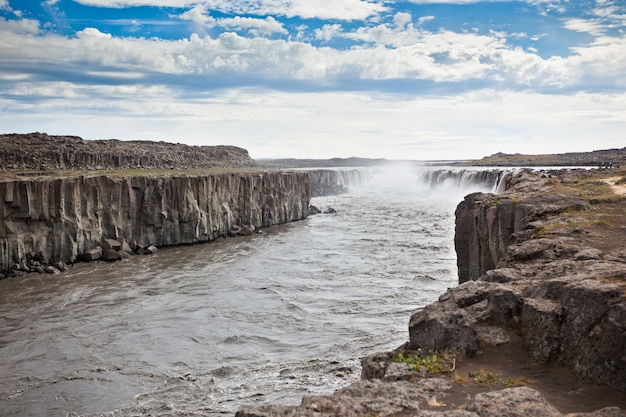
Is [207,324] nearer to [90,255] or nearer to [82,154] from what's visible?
[90,255]

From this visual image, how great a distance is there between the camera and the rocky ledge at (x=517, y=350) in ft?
28.0

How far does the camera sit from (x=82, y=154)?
73750 millimetres

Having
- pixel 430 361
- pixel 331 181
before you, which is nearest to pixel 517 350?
pixel 430 361

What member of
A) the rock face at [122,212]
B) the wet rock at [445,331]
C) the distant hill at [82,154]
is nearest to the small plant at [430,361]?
the wet rock at [445,331]

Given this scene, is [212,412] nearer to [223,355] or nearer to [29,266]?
[223,355]

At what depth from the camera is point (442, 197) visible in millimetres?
108375

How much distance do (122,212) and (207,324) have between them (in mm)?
24790

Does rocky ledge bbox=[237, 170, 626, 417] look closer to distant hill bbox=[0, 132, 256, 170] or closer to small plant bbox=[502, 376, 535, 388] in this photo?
small plant bbox=[502, 376, 535, 388]

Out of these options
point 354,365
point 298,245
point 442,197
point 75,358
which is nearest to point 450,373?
point 354,365

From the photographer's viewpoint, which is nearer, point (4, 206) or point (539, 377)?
point (539, 377)

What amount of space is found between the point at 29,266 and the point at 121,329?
17.3 meters

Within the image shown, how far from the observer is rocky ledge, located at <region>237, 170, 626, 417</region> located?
8.53 m

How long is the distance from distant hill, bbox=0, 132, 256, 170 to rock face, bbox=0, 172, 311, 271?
20544 mm

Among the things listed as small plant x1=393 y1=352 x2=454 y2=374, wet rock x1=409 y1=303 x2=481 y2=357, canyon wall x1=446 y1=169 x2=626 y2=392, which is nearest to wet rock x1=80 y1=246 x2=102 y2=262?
canyon wall x1=446 y1=169 x2=626 y2=392
